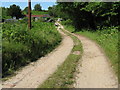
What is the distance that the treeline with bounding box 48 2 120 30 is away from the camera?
16.3 meters

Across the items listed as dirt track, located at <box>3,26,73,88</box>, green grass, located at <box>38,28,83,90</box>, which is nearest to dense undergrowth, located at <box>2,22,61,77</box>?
dirt track, located at <box>3,26,73,88</box>

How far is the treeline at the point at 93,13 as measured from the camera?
16266mm

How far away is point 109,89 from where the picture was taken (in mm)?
4711

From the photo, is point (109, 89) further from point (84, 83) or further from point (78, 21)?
point (78, 21)

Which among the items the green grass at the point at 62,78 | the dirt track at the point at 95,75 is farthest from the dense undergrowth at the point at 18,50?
the dirt track at the point at 95,75

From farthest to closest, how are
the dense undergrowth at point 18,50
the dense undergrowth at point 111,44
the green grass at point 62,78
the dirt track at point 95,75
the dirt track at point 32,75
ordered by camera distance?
the dense undergrowth at point 111,44 < the dense undergrowth at point 18,50 < the dirt track at point 32,75 < the dirt track at point 95,75 < the green grass at point 62,78

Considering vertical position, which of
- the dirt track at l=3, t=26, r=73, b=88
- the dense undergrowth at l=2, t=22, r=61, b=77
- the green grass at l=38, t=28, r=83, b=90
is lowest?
the dirt track at l=3, t=26, r=73, b=88

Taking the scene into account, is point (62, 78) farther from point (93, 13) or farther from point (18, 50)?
point (93, 13)

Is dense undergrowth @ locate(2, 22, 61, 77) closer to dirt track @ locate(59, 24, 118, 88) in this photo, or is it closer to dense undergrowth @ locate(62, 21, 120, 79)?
dirt track @ locate(59, 24, 118, 88)

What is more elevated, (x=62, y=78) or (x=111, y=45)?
(x=111, y=45)

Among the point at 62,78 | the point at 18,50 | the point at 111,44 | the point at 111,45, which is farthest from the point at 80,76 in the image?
the point at 111,44

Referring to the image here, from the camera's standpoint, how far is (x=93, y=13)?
2030 centimetres

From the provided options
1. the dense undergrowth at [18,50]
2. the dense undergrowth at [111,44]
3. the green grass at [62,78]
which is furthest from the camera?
the dense undergrowth at [111,44]

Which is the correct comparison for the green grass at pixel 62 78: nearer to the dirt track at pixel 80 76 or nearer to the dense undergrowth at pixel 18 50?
the dirt track at pixel 80 76
